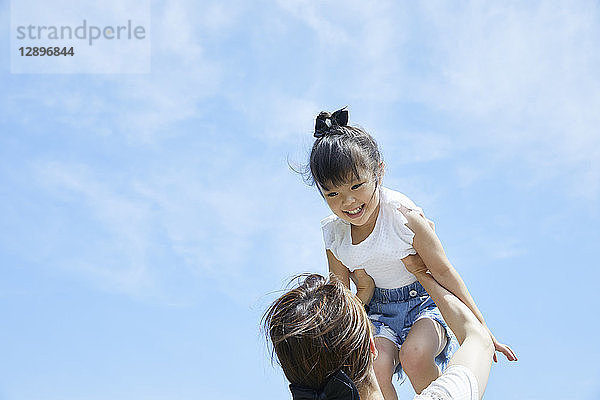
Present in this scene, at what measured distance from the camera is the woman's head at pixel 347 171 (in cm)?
344

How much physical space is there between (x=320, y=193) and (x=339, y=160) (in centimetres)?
25

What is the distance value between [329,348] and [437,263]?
1.54 m

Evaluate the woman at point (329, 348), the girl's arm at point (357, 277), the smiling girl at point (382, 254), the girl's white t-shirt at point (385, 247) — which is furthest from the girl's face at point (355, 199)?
the woman at point (329, 348)

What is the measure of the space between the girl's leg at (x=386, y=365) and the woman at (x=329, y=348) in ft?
3.67

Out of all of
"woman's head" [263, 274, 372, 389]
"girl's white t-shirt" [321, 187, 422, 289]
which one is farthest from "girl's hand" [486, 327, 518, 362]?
"woman's head" [263, 274, 372, 389]

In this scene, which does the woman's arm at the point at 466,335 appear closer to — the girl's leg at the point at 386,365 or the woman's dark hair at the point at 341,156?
the girl's leg at the point at 386,365

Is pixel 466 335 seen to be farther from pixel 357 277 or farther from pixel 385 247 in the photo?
pixel 357 277

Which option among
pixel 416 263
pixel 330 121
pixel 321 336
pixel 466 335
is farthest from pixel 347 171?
pixel 321 336

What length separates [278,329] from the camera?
2.04 metres

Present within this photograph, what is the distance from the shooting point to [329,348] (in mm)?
1948

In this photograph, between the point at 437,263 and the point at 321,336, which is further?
the point at 437,263

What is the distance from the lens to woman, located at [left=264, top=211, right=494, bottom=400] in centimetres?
195

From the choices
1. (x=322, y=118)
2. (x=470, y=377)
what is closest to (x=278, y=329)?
(x=470, y=377)

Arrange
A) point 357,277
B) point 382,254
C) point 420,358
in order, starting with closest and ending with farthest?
point 420,358 → point 382,254 → point 357,277
